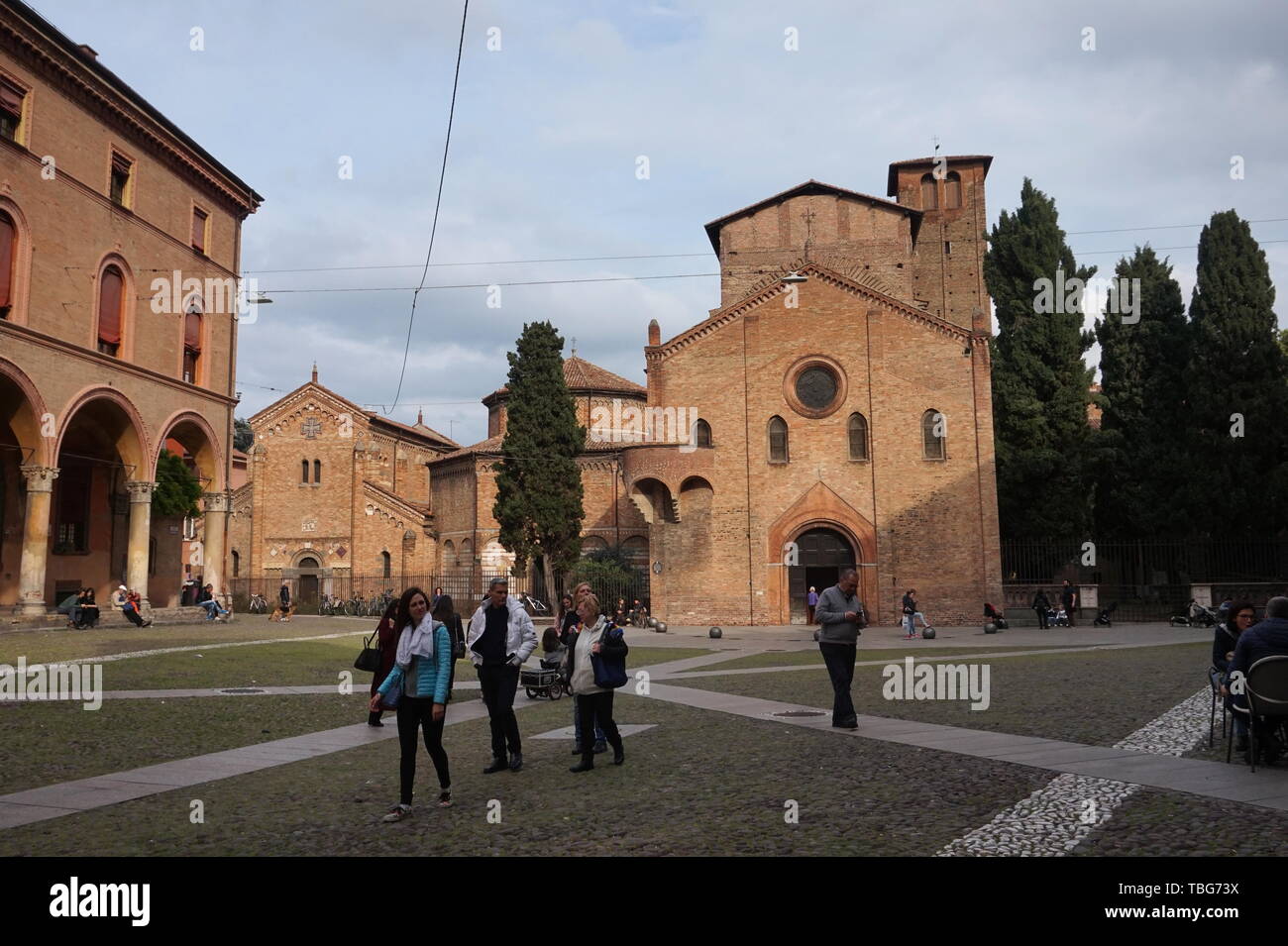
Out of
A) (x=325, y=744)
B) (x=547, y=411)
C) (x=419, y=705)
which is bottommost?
(x=325, y=744)

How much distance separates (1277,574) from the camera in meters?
32.2

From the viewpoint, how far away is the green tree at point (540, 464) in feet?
120

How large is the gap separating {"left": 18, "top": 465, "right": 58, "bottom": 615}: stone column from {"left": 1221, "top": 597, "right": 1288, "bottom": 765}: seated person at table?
82.2 feet

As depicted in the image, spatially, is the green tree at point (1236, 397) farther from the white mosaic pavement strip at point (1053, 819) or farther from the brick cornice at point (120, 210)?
the brick cornice at point (120, 210)

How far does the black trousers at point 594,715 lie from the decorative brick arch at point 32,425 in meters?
20.6

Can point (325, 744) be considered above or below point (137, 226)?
below

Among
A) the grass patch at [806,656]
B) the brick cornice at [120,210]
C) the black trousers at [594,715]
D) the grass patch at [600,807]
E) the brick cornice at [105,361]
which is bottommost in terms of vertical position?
the grass patch at [806,656]

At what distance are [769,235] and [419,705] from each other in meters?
38.2

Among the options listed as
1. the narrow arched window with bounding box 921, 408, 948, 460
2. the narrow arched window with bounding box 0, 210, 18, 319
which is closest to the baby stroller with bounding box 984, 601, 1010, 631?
the narrow arched window with bounding box 921, 408, 948, 460

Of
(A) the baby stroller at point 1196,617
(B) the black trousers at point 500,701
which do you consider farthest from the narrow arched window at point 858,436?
(B) the black trousers at point 500,701

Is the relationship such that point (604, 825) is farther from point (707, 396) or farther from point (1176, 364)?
point (1176, 364)

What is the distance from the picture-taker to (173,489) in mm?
31688

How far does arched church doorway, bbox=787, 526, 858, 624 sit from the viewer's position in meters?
31.8
